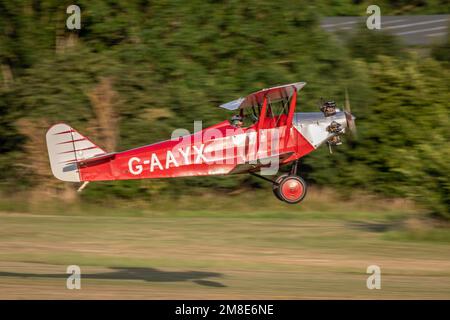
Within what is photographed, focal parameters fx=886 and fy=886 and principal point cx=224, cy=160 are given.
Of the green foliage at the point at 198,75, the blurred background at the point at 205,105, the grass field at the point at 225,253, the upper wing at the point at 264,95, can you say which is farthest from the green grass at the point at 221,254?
the upper wing at the point at 264,95

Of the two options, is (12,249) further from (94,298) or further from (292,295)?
(292,295)

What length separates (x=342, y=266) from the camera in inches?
652

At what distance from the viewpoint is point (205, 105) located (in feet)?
82.5

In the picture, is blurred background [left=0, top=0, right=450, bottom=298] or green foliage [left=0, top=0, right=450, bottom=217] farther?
green foliage [left=0, top=0, right=450, bottom=217]

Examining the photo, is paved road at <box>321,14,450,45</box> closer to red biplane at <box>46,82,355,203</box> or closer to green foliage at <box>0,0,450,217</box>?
green foliage at <box>0,0,450,217</box>

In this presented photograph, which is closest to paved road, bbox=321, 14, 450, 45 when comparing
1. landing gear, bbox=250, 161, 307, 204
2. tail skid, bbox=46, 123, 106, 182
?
landing gear, bbox=250, 161, 307, 204

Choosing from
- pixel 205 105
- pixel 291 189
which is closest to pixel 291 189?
pixel 291 189

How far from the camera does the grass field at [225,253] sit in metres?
14.2

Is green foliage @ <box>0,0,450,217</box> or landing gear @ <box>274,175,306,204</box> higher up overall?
green foliage @ <box>0,0,450,217</box>

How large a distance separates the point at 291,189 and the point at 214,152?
5.11 feet

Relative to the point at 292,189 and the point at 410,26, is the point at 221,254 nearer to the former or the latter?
the point at 292,189

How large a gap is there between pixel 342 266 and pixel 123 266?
412 cm

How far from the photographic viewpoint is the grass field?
46.8 feet

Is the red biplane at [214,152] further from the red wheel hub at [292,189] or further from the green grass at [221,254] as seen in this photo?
the green grass at [221,254]
